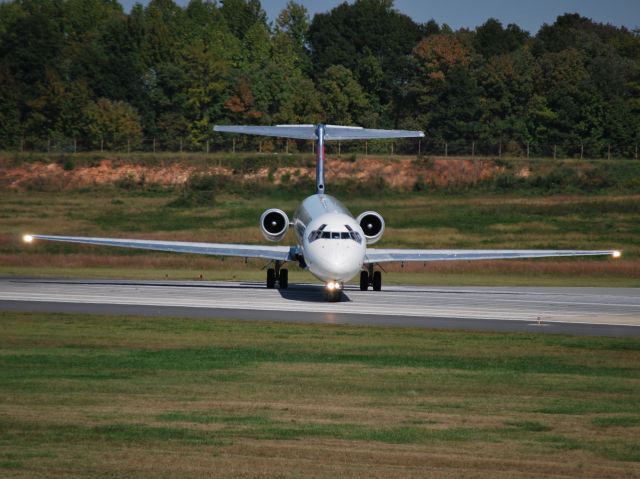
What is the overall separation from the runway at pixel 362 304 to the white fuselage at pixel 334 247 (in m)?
1.08

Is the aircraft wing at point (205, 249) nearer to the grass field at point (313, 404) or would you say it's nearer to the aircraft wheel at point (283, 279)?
the aircraft wheel at point (283, 279)

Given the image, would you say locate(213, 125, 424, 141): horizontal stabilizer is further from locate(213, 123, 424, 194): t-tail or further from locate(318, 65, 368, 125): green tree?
locate(318, 65, 368, 125): green tree

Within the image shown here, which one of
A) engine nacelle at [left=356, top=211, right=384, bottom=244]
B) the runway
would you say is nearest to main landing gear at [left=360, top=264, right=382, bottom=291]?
the runway

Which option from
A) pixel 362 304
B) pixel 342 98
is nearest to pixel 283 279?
pixel 362 304

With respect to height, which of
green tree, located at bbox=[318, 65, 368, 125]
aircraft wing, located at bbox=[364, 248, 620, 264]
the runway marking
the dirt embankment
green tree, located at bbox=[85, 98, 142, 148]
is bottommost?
the runway marking

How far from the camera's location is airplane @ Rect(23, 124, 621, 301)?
37.8 meters

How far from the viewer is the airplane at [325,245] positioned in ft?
124

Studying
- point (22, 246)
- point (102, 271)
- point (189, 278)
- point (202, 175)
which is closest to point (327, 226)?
point (189, 278)

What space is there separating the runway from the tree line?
63.2 metres

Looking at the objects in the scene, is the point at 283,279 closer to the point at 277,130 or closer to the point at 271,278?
the point at 271,278

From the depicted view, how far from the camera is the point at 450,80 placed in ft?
387

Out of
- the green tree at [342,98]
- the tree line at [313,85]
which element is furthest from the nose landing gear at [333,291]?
the green tree at [342,98]

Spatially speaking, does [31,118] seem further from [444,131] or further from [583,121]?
[583,121]

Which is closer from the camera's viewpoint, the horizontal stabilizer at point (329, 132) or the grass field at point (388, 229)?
the horizontal stabilizer at point (329, 132)
